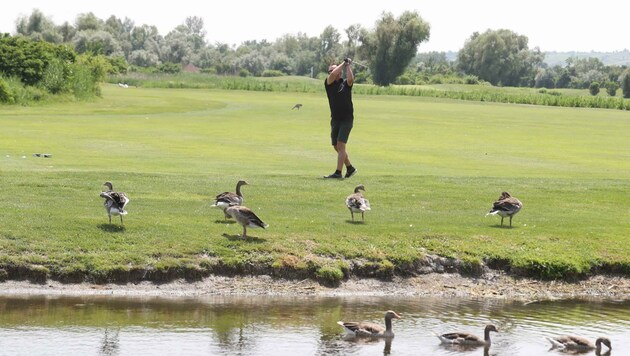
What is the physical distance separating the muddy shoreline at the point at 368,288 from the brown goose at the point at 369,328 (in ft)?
10.9

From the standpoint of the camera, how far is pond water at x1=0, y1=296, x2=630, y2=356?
1494cm

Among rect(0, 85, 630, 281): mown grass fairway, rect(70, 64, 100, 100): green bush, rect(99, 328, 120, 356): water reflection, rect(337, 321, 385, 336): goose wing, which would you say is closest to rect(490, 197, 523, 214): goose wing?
rect(0, 85, 630, 281): mown grass fairway

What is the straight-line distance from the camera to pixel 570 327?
17.2 m

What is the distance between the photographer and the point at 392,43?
170m

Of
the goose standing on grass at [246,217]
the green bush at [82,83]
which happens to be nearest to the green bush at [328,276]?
the goose standing on grass at [246,217]

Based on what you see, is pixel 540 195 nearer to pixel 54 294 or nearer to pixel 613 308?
pixel 613 308

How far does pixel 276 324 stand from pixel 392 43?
156328 millimetres

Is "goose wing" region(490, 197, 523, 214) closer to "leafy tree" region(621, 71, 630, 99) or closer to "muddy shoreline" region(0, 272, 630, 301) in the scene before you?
"muddy shoreline" region(0, 272, 630, 301)

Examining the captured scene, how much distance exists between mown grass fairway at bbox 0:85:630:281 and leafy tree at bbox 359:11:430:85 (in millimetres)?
124229

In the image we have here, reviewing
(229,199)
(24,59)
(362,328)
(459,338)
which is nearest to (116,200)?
(229,199)

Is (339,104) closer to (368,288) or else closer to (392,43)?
(368,288)

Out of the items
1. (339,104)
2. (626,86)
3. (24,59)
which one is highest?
(339,104)

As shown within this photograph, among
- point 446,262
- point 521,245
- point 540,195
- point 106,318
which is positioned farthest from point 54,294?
point 540,195

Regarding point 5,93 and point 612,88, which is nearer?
point 5,93
